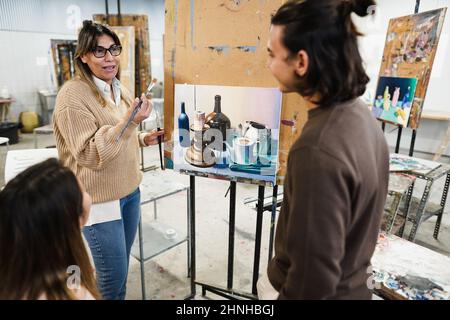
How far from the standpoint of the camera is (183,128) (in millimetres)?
1465

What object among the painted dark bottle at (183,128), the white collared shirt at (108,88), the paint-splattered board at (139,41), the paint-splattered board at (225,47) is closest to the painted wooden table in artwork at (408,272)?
the paint-splattered board at (225,47)

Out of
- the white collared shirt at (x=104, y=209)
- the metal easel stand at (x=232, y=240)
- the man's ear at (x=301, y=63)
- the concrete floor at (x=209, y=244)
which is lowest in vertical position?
the concrete floor at (x=209, y=244)

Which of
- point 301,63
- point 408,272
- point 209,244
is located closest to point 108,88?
point 301,63

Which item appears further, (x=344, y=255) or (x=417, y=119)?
(x=417, y=119)

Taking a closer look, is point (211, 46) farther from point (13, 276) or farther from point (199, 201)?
point (199, 201)

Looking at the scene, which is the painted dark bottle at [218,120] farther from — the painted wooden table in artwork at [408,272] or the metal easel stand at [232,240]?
the painted wooden table in artwork at [408,272]

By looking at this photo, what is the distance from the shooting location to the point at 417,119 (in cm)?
250

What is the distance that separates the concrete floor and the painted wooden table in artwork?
3.06 feet

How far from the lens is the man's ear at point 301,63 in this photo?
71 cm

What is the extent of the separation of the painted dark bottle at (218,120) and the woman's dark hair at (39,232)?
679 millimetres
